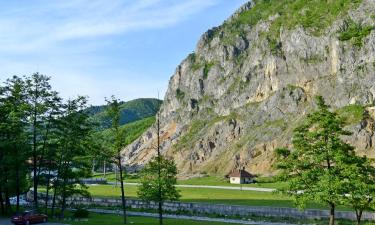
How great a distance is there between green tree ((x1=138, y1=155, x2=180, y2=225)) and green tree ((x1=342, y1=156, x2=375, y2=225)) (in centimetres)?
1618

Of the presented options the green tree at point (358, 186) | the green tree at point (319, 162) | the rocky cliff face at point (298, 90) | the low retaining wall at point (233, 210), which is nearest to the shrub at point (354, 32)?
the rocky cliff face at point (298, 90)

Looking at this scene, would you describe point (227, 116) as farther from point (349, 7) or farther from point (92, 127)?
point (92, 127)

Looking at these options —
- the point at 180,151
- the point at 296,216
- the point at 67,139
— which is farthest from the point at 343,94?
the point at 67,139

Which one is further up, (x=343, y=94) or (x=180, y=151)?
(x=343, y=94)

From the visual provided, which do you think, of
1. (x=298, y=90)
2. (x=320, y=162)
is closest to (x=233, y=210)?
(x=320, y=162)

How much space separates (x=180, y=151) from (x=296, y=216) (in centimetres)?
14496

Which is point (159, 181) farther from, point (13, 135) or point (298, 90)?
point (298, 90)

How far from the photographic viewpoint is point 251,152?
166750mm

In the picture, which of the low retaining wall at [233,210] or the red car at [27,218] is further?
the low retaining wall at [233,210]

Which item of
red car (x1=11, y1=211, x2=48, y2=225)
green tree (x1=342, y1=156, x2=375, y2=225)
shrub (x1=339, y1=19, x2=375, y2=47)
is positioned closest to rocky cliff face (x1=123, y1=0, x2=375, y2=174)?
shrub (x1=339, y1=19, x2=375, y2=47)

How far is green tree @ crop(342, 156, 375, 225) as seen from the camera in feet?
101

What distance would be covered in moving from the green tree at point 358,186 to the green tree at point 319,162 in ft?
1.23

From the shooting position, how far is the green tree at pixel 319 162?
3192 centimetres

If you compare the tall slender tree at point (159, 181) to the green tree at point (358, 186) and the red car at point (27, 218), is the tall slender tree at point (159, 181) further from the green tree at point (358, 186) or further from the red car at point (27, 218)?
the green tree at point (358, 186)
